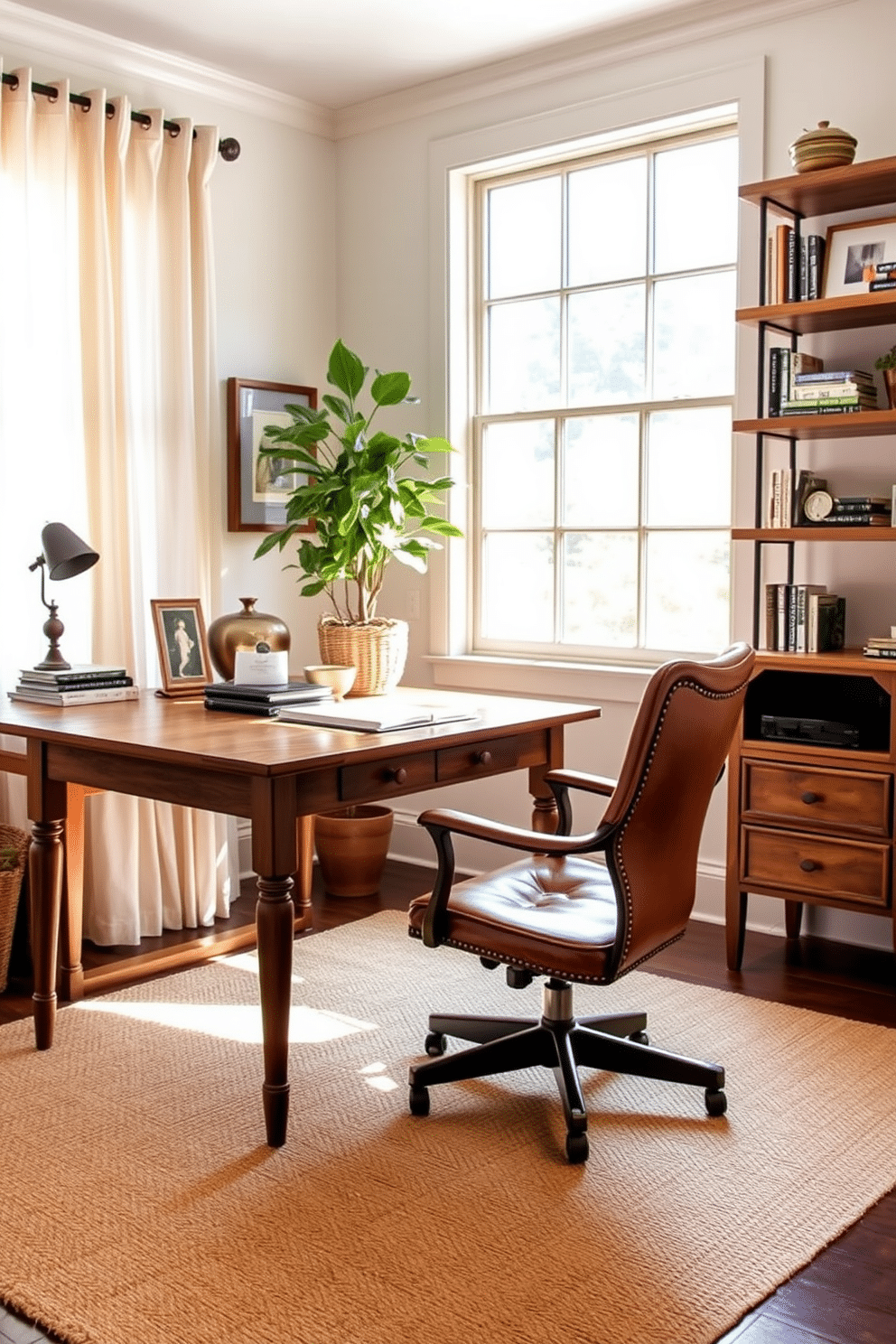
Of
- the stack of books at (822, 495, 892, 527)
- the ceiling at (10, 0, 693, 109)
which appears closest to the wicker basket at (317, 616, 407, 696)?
the stack of books at (822, 495, 892, 527)

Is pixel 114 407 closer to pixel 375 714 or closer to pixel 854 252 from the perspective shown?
A: pixel 375 714

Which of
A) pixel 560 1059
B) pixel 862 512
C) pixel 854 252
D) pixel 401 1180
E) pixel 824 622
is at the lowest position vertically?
pixel 401 1180

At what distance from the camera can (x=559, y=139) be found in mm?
4094

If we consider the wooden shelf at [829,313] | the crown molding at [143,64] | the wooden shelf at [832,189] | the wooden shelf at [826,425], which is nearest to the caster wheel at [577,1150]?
the wooden shelf at [826,425]

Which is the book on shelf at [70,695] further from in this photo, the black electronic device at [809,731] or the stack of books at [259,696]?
the black electronic device at [809,731]

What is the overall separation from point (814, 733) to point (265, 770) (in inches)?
65.2

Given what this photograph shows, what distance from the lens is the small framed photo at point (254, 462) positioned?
432 cm

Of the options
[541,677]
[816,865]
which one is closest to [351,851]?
[541,677]

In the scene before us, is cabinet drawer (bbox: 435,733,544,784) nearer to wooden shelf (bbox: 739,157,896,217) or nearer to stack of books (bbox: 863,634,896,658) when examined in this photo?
stack of books (bbox: 863,634,896,658)

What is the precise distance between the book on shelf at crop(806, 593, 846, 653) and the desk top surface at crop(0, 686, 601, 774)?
2.36 ft

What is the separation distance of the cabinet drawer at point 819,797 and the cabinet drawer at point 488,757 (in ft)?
2.43

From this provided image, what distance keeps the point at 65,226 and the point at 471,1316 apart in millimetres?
3053

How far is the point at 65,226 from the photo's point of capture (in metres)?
3.66

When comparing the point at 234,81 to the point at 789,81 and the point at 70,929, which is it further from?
the point at 70,929
